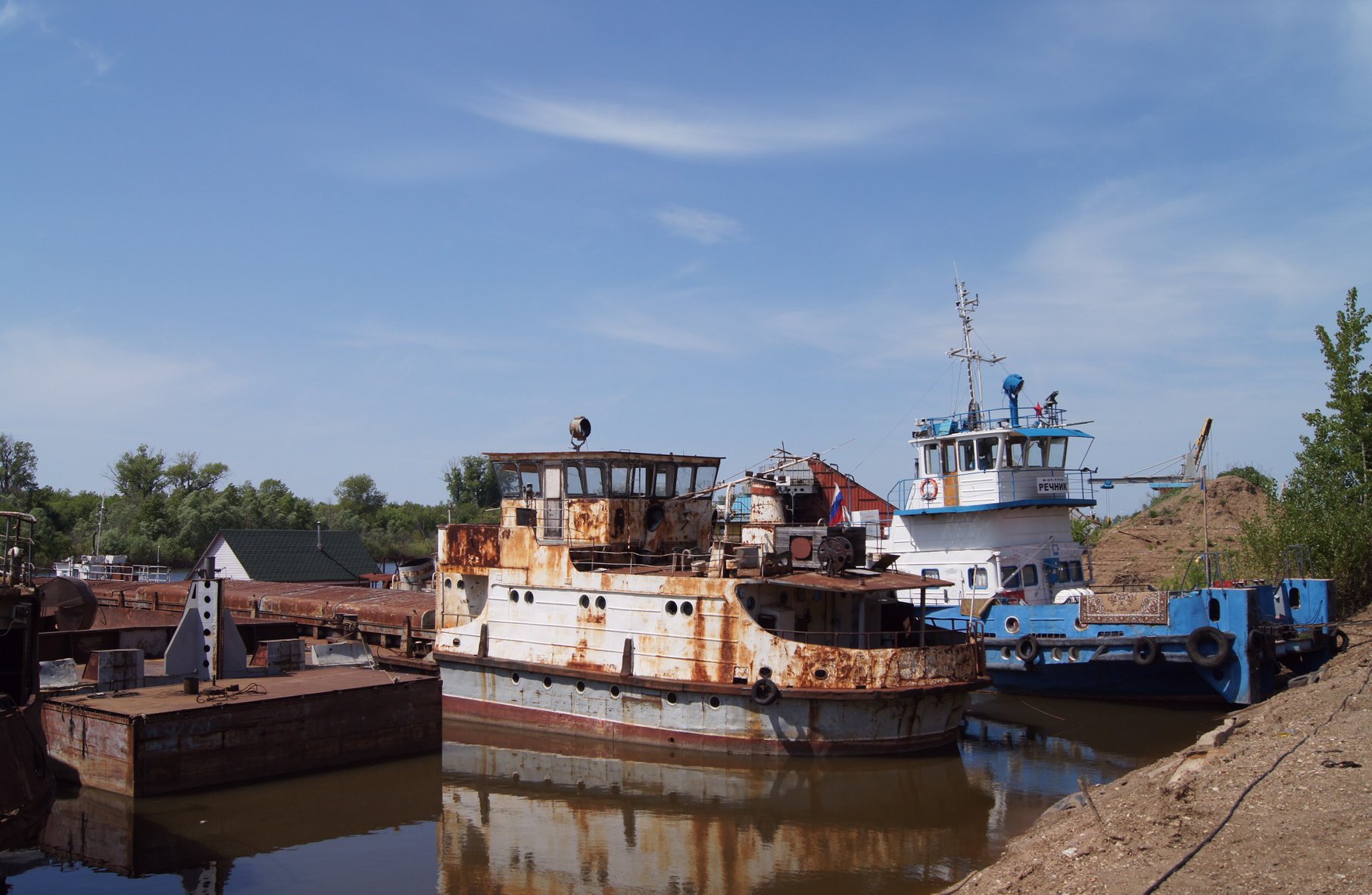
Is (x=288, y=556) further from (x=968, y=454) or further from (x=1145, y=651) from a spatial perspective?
(x=1145, y=651)

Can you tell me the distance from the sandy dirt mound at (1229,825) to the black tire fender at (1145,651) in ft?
18.5

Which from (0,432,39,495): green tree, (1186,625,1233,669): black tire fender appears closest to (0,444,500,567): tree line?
(0,432,39,495): green tree

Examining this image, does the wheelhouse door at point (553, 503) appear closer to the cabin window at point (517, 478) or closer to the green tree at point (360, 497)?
the cabin window at point (517, 478)

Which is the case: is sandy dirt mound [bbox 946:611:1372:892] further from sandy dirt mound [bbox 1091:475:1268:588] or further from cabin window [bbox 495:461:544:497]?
sandy dirt mound [bbox 1091:475:1268:588]

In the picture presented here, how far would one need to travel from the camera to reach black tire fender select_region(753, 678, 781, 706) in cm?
1460

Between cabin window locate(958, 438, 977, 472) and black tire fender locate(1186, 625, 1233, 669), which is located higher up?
cabin window locate(958, 438, 977, 472)

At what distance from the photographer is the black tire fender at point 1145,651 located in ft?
57.7

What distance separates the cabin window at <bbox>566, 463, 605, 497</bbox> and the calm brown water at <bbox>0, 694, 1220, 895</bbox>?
453cm

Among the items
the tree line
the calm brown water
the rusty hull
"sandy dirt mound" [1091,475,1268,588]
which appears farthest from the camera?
the tree line

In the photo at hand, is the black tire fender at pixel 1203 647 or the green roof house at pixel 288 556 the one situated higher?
the green roof house at pixel 288 556

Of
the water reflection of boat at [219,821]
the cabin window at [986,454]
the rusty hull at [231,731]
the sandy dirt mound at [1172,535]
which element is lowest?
the water reflection of boat at [219,821]

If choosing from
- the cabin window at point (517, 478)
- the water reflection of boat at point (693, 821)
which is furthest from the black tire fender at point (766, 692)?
the cabin window at point (517, 478)

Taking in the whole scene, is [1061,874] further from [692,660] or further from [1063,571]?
[1063,571]

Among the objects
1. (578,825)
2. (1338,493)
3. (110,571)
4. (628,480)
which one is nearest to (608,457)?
(628,480)
